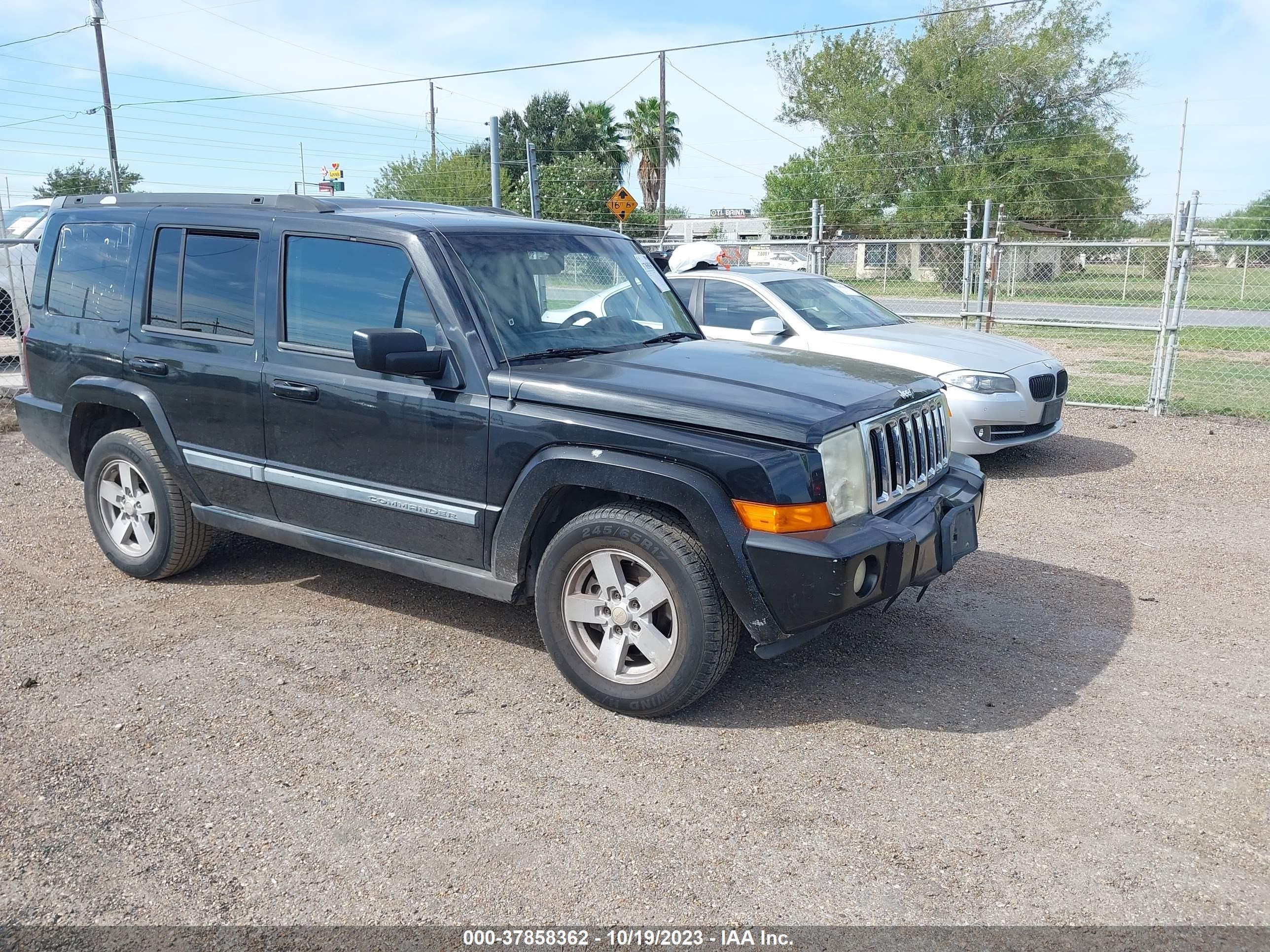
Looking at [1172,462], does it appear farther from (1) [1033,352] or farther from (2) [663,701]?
(2) [663,701]

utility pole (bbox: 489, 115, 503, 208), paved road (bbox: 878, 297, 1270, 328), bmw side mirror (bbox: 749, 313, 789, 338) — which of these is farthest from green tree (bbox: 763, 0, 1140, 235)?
bmw side mirror (bbox: 749, 313, 789, 338)

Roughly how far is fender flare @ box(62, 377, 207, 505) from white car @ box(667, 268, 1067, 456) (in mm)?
3948

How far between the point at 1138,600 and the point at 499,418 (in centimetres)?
347

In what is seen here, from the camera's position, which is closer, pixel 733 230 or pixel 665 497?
pixel 665 497

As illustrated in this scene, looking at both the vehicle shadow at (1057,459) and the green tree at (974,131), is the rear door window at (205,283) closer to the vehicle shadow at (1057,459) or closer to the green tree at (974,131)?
the vehicle shadow at (1057,459)

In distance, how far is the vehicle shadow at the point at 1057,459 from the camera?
8.33 m

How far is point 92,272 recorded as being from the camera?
5.41 meters

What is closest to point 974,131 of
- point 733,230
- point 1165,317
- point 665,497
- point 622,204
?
point 733,230

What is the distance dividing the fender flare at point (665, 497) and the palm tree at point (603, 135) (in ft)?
179

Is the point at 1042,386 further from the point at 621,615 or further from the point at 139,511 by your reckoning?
the point at 139,511

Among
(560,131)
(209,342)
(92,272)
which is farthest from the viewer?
(560,131)

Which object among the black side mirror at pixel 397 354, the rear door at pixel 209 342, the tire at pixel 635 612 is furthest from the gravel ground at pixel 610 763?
the black side mirror at pixel 397 354

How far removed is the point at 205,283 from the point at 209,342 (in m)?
0.30

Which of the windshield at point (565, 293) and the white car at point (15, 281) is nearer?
the windshield at point (565, 293)
